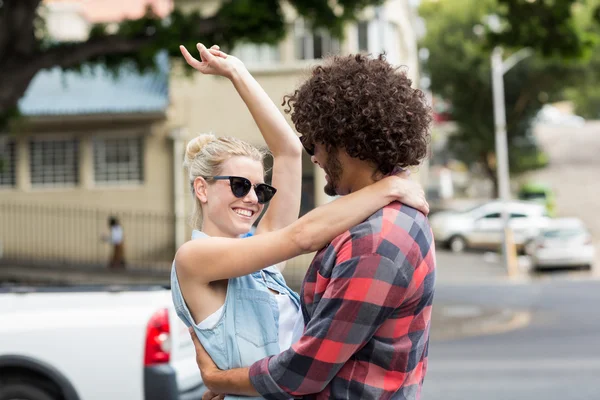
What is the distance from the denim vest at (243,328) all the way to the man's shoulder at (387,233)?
36 centimetres

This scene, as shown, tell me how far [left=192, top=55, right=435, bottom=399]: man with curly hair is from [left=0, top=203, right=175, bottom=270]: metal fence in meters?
22.8

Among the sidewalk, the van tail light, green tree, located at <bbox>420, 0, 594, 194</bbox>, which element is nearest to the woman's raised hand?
the van tail light

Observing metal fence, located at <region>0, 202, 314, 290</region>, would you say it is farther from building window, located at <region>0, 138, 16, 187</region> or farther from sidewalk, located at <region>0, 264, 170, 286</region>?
sidewalk, located at <region>0, 264, 170, 286</region>

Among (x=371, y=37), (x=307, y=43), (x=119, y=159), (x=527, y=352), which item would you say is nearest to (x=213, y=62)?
(x=527, y=352)

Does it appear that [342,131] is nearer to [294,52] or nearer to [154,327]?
[154,327]

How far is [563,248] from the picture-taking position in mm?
25281

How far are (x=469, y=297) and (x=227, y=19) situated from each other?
9905mm

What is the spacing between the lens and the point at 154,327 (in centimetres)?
537

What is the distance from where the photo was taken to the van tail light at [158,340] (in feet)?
17.5

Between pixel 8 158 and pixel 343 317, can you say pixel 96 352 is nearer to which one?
pixel 343 317

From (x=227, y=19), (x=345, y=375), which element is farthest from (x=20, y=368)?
(x=227, y=19)

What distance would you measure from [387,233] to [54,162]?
26221mm

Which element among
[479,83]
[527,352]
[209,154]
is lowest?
[527,352]

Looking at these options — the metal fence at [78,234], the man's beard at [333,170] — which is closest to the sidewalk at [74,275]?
the metal fence at [78,234]
